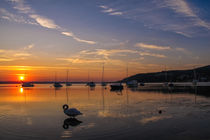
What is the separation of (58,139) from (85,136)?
1786 millimetres

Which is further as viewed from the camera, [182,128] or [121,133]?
[182,128]

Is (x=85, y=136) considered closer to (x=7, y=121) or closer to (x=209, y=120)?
(x=7, y=121)

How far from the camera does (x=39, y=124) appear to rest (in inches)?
698

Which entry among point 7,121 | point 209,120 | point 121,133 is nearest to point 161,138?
point 121,133

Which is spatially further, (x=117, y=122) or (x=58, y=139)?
(x=117, y=122)

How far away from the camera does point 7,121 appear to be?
19062 mm

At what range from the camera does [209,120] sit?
18.4 meters

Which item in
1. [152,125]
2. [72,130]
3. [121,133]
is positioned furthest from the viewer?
[152,125]

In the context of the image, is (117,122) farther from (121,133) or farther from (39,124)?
(39,124)

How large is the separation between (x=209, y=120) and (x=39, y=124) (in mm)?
15158

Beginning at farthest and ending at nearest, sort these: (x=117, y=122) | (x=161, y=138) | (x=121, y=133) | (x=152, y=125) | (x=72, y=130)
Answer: (x=117, y=122), (x=152, y=125), (x=72, y=130), (x=121, y=133), (x=161, y=138)

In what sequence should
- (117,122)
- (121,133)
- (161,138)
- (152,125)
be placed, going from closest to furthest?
(161,138) < (121,133) < (152,125) < (117,122)

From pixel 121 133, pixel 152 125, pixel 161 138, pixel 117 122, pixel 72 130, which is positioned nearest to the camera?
pixel 161 138

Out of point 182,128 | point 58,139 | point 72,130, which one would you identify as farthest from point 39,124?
point 182,128
